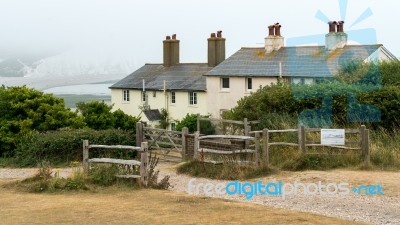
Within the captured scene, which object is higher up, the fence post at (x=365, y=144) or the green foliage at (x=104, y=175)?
the fence post at (x=365, y=144)

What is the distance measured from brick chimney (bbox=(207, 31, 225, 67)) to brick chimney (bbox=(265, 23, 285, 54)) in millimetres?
6524

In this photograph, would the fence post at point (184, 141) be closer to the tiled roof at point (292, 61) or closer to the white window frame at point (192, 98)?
the tiled roof at point (292, 61)

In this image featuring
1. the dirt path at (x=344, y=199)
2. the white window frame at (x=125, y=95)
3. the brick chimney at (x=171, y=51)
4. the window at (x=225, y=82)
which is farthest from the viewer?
the white window frame at (x=125, y=95)

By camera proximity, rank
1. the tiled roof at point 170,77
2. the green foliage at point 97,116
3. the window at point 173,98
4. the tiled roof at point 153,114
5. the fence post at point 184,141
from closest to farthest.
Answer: the fence post at point 184,141, the green foliage at point 97,116, the tiled roof at point 153,114, the tiled roof at point 170,77, the window at point 173,98

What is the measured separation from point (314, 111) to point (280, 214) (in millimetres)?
14669

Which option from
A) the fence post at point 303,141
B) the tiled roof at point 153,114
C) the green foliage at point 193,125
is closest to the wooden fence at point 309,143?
the fence post at point 303,141

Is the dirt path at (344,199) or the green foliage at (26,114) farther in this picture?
the green foliage at (26,114)

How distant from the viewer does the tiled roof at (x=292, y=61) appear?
47.4m

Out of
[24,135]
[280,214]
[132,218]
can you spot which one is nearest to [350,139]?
[280,214]

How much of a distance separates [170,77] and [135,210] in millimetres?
44420

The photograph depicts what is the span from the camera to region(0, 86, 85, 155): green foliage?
105ft

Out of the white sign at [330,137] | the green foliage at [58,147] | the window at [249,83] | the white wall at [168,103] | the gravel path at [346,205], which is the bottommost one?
the gravel path at [346,205]

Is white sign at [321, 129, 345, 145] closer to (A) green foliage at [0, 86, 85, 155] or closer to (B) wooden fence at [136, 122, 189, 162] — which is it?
(B) wooden fence at [136, 122, 189, 162]

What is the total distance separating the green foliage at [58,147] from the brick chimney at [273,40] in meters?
23.9
